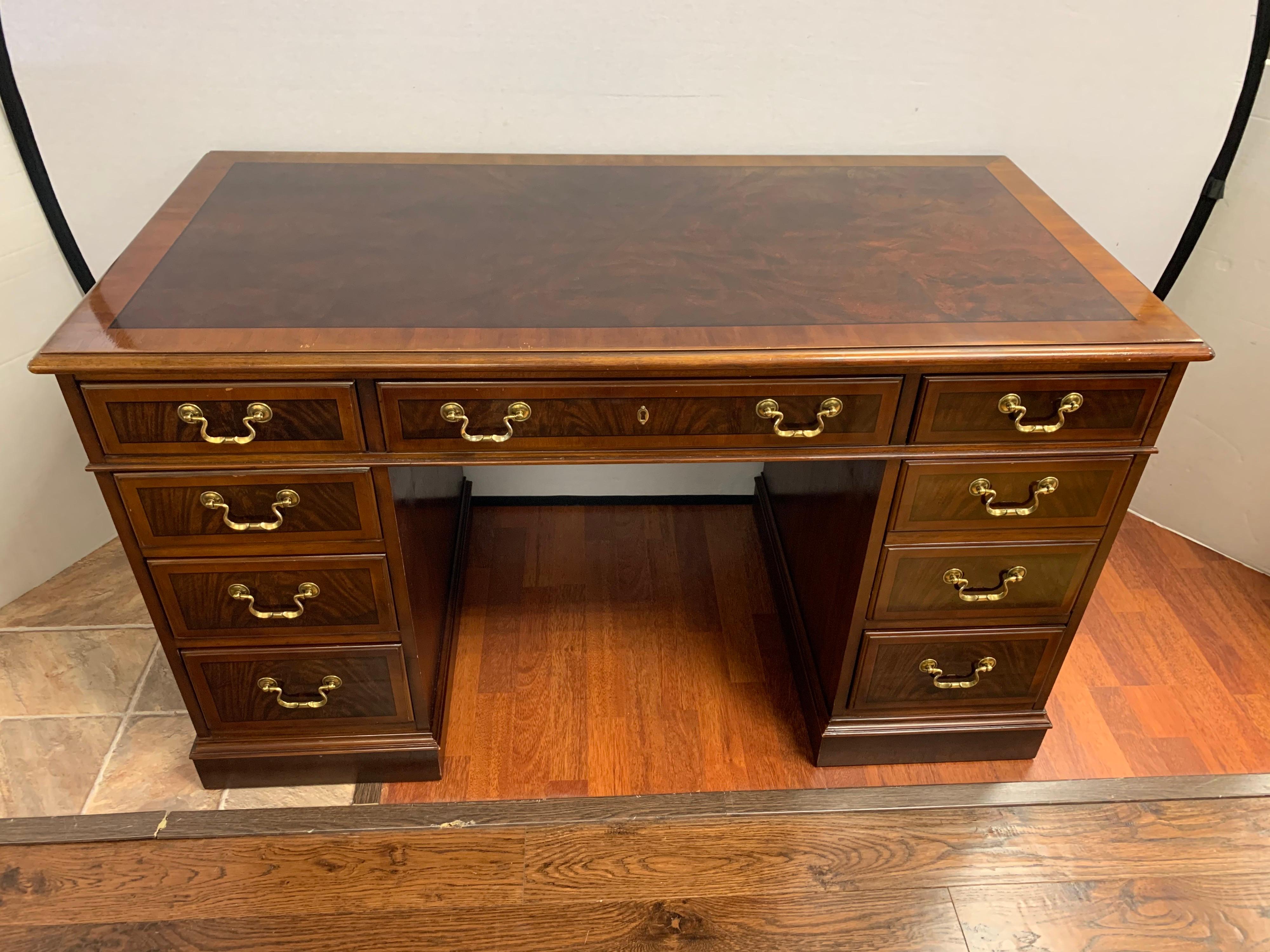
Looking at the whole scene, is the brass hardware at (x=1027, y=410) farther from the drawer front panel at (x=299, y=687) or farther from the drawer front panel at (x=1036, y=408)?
the drawer front panel at (x=299, y=687)

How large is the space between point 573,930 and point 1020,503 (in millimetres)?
914

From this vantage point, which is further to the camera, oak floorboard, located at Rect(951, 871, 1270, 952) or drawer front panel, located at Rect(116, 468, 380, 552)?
oak floorboard, located at Rect(951, 871, 1270, 952)

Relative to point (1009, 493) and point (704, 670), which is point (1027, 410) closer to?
point (1009, 493)

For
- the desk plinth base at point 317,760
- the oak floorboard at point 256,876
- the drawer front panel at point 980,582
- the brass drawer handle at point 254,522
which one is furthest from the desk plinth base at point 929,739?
the brass drawer handle at point 254,522

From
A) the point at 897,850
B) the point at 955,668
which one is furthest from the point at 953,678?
the point at 897,850

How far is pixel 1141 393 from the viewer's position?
3.99ft

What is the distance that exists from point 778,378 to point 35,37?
4.37ft

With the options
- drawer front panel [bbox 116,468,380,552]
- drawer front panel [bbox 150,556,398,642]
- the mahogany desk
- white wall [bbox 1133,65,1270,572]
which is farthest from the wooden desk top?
white wall [bbox 1133,65,1270,572]

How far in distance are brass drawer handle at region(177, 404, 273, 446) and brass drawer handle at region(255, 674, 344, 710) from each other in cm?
45

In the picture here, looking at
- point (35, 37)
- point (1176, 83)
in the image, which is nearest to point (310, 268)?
point (35, 37)

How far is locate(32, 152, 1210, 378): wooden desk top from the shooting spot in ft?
3.69

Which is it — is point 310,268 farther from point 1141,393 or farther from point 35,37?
point 1141,393

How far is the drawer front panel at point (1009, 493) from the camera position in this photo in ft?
4.17

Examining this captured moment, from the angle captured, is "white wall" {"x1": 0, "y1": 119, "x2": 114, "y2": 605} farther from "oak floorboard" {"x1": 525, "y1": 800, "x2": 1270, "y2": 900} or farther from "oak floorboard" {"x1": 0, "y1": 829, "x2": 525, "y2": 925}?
"oak floorboard" {"x1": 525, "y1": 800, "x2": 1270, "y2": 900}
